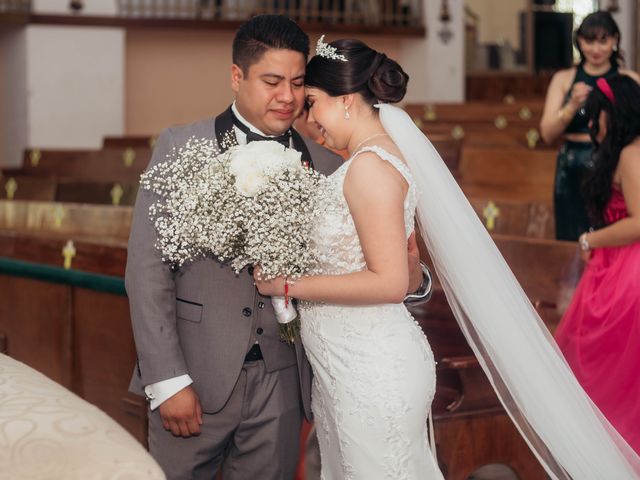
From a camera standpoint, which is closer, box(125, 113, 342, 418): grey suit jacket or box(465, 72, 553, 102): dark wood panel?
box(125, 113, 342, 418): grey suit jacket

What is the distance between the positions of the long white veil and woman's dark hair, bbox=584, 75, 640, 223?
3.62 ft

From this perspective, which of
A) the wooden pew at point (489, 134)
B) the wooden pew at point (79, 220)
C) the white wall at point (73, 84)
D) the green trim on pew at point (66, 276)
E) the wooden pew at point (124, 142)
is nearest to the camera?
the green trim on pew at point (66, 276)

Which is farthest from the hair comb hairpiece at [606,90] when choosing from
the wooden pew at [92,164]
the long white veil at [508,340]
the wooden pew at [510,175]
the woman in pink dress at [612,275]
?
the wooden pew at [92,164]

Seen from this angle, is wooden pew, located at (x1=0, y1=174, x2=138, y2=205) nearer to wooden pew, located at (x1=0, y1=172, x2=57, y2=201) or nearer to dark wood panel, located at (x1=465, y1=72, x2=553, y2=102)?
wooden pew, located at (x1=0, y1=172, x2=57, y2=201)

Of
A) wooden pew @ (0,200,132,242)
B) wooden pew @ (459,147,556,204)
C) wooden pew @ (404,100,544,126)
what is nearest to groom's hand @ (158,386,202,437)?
wooden pew @ (0,200,132,242)

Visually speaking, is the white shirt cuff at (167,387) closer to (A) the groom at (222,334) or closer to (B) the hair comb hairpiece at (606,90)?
(A) the groom at (222,334)

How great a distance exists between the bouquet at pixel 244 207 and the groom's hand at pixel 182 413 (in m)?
0.31

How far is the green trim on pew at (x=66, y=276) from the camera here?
3635 mm

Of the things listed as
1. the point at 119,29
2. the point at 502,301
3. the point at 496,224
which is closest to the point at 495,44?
the point at 119,29

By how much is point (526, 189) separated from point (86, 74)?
5440mm

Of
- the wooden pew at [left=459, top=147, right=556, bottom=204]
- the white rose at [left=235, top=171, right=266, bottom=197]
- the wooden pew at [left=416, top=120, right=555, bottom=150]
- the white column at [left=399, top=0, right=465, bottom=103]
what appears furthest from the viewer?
the white column at [left=399, top=0, right=465, bottom=103]

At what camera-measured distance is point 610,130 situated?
3691 mm

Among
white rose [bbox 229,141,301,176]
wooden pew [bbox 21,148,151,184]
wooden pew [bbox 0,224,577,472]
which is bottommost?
wooden pew [bbox 0,224,577,472]

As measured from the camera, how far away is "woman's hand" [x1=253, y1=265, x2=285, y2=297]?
96.3 inches
